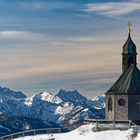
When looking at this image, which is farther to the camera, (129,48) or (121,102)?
(129,48)

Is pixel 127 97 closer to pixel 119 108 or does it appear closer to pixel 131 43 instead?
pixel 119 108

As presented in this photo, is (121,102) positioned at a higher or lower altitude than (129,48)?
lower

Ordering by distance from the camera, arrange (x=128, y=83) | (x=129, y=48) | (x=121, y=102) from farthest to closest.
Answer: (x=129, y=48)
(x=128, y=83)
(x=121, y=102)

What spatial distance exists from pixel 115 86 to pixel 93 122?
13767 mm

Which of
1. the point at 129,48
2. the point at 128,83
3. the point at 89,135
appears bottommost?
the point at 89,135

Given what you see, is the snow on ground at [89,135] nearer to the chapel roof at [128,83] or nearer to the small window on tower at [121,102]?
the small window on tower at [121,102]

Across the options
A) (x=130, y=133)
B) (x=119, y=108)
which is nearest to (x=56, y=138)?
(x=130, y=133)

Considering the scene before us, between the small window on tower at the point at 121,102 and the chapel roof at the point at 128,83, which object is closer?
the small window on tower at the point at 121,102

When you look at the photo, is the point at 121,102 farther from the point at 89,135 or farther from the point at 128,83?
the point at 89,135

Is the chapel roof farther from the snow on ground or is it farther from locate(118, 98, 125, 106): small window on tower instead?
the snow on ground

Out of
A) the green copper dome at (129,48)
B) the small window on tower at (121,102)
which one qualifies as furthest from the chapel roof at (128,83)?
the green copper dome at (129,48)

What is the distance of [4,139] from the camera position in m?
79.4

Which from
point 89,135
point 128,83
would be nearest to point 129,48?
point 128,83

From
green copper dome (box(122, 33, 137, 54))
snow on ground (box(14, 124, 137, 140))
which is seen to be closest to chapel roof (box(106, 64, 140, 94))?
green copper dome (box(122, 33, 137, 54))
